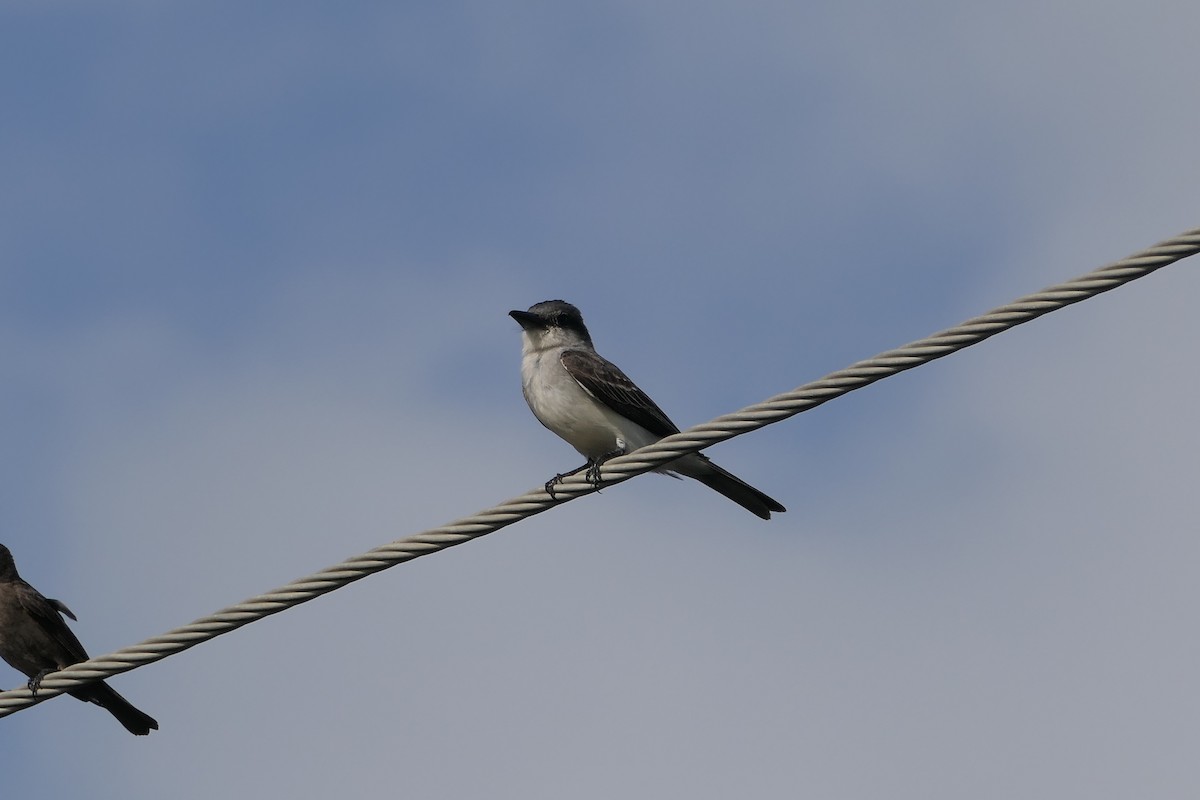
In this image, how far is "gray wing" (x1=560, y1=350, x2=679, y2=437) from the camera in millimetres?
11477

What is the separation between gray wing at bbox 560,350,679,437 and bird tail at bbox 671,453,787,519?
388 millimetres

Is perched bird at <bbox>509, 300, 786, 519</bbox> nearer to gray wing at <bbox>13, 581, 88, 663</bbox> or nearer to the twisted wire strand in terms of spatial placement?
the twisted wire strand

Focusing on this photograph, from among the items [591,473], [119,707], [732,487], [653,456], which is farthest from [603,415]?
[119,707]

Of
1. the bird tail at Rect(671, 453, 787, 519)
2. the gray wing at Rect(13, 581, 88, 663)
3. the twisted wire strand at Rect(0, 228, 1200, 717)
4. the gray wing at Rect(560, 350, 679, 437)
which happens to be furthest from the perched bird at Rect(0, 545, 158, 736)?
the bird tail at Rect(671, 453, 787, 519)

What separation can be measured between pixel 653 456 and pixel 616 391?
3365mm

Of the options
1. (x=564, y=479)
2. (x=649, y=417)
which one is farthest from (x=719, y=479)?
(x=564, y=479)

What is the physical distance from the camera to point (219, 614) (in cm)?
797

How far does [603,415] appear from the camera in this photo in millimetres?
11430

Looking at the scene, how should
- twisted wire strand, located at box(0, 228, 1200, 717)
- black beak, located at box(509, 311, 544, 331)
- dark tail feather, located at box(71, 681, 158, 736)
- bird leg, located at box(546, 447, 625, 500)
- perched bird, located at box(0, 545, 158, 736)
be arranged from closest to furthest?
twisted wire strand, located at box(0, 228, 1200, 717), bird leg, located at box(546, 447, 625, 500), dark tail feather, located at box(71, 681, 158, 736), perched bird, located at box(0, 545, 158, 736), black beak, located at box(509, 311, 544, 331)

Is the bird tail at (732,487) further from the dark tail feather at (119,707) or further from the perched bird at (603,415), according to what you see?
the dark tail feather at (119,707)

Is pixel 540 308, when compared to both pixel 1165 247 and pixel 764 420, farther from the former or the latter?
pixel 1165 247

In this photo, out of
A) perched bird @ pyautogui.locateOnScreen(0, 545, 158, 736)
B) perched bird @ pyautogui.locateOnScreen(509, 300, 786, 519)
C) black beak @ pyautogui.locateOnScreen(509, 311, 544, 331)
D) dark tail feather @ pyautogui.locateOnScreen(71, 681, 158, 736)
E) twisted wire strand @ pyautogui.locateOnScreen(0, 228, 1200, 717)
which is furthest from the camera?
black beak @ pyautogui.locateOnScreen(509, 311, 544, 331)

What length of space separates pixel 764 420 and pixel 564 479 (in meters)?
3.05

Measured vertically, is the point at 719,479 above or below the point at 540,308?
below
